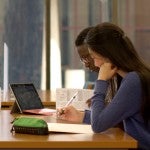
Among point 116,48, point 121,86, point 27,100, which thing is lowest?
point 27,100

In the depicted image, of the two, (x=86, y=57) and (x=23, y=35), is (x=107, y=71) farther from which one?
(x=23, y=35)

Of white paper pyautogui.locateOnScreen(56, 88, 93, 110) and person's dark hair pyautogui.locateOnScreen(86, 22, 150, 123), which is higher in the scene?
person's dark hair pyautogui.locateOnScreen(86, 22, 150, 123)

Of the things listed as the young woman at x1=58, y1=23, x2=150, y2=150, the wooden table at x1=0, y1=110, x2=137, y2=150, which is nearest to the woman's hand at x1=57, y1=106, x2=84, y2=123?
the young woman at x1=58, y1=23, x2=150, y2=150

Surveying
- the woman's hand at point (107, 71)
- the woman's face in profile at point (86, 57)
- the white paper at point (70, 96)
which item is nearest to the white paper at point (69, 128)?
the woman's hand at point (107, 71)

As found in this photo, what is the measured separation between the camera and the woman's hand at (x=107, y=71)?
1.87 meters

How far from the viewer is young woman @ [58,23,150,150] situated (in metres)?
1.73

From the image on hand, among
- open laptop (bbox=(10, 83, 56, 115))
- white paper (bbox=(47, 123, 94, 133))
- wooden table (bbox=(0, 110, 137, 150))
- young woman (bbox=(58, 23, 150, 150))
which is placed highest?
young woman (bbox=(58, 23, 150, 150))

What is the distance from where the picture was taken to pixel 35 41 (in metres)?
5.22

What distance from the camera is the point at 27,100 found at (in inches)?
102

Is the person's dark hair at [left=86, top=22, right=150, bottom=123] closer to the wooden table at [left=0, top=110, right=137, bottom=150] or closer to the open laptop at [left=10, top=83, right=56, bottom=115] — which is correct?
the wooden table at [left=0, top=110, right=137, bottom=150]

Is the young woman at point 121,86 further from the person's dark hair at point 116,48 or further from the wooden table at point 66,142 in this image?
the wooden table at point 66,142

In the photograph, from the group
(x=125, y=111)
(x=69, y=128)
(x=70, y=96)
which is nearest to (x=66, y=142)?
(x=69, y=128)

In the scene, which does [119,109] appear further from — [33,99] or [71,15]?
[71,15]

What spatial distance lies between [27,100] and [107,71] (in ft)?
2.80
